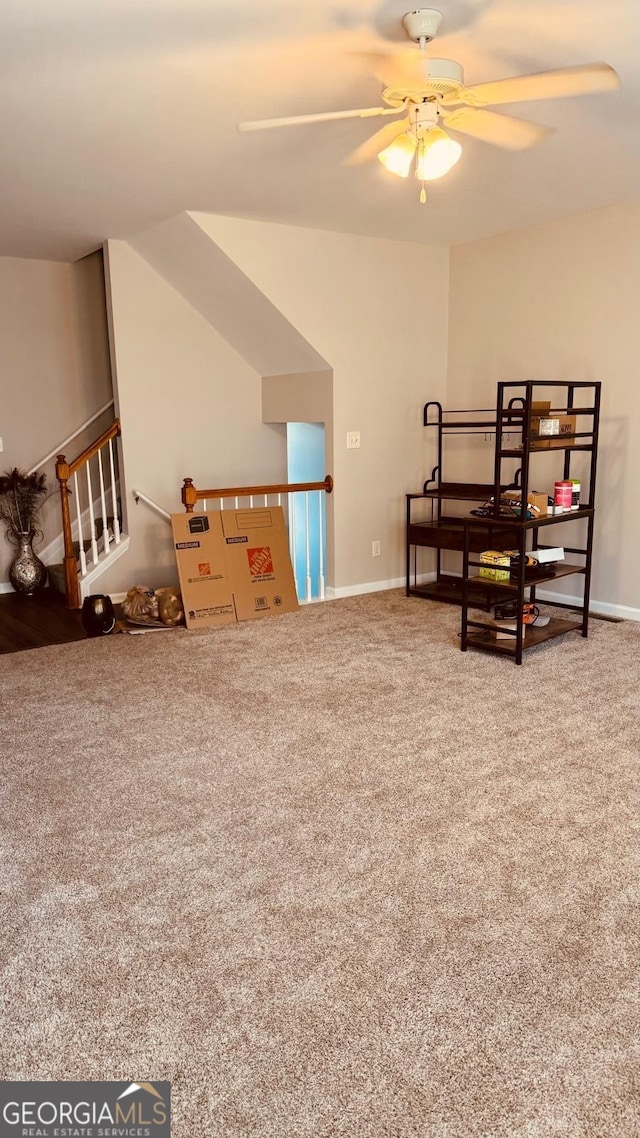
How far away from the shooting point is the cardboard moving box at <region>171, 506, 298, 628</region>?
5027 mm

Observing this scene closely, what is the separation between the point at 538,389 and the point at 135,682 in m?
3.37

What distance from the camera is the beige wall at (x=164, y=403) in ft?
18.2

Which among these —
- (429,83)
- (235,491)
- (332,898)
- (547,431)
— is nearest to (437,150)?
(429,83)

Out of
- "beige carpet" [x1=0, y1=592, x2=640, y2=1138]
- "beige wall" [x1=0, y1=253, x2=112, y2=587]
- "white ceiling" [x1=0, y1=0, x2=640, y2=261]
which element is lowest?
"beige carpet" [x1=0, y1=592, x2=640, y2=1138]

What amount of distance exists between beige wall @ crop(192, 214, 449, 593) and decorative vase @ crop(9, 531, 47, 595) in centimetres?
230

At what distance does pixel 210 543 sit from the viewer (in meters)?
5.15

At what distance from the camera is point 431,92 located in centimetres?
255

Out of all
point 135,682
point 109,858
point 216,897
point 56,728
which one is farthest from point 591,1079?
point 135,682

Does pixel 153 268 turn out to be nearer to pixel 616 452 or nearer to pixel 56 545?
pixel 56 545

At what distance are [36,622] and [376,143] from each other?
11.6 ft

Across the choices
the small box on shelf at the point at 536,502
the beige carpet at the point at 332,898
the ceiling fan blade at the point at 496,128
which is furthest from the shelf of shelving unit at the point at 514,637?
the ceiling fan blade at the point at 496,128

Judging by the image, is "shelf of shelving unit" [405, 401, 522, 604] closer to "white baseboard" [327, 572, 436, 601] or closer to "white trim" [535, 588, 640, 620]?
"white baseboard" [327, 572, 436, 601]

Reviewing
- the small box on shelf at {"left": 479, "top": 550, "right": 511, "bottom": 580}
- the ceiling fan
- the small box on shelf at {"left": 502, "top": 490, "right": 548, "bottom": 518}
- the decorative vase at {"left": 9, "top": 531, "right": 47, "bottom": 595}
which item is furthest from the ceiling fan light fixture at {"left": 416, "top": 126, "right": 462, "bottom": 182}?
the decorative vase at {"left": 9, "top": 531, "right": 47, "bottom": 595}

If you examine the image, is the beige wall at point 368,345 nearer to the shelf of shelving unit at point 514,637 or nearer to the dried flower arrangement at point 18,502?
the shelf of shelving unit at point 514,637
